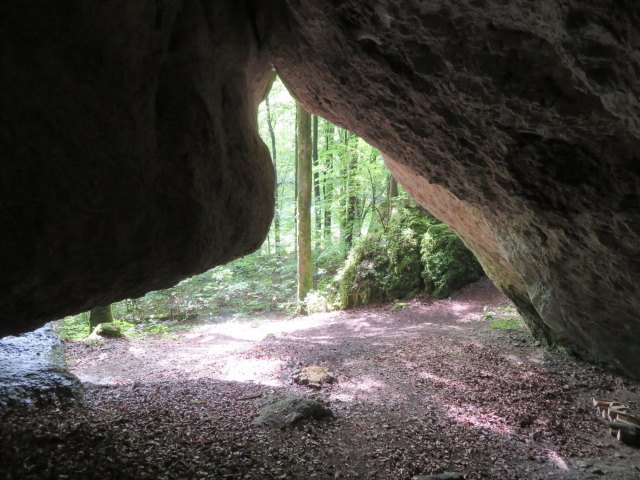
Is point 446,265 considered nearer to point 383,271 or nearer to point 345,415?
point 383,271

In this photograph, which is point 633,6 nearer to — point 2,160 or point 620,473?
point 2,160

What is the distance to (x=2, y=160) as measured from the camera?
2.64 metres

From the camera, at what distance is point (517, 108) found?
141 inches

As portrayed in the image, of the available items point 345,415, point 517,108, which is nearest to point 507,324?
point 345,415

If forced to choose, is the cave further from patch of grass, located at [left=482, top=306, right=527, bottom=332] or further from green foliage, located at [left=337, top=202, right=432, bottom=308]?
green foliage, located at [left=337, top=202, right=432, bottom=308]

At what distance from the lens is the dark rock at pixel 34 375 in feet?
16.5

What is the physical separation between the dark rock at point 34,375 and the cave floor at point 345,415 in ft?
1.04

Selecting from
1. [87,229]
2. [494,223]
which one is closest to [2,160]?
[87,229]

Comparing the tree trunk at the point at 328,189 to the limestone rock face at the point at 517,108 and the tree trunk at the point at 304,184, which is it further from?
the limestone rock face at the point at 517,108

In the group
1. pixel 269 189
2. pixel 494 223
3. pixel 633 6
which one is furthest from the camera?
pixel 494 223

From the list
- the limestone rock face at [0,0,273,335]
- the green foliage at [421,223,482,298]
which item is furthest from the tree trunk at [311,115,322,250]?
the limestone rock face at [0,0,273,335]

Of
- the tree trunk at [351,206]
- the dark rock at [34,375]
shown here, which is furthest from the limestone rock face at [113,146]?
the tree trunk at [351,206]

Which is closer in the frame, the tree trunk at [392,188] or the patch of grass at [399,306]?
the patch of grass at [399,306]

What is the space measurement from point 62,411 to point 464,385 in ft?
19.9
